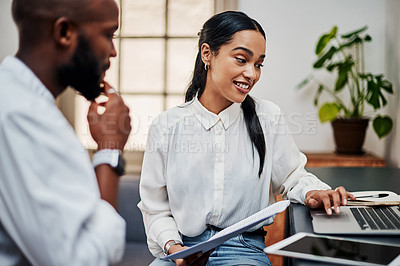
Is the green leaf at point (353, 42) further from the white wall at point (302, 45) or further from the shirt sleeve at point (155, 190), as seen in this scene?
the shirt sleeve at point (155, 190)

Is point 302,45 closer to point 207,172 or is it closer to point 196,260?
point 207,172

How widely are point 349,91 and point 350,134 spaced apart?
398 millimetres

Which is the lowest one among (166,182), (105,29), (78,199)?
(166,182)

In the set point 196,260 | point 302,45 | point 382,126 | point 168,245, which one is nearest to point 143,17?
point 302,45

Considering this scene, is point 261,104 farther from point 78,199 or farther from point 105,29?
point 78,199

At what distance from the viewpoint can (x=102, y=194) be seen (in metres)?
0.85

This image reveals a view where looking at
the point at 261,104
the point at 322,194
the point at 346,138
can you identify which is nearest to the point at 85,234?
the point at 322,194

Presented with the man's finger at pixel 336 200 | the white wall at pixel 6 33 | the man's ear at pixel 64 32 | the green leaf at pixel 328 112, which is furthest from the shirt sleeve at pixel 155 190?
the white wall at pixel 6 33

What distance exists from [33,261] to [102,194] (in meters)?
0.17

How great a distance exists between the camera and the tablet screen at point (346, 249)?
34.7 inches

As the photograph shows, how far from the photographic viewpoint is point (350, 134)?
112 inches

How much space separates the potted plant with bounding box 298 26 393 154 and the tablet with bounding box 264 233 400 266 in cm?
191

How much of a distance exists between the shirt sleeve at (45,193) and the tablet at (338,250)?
1.21 ft

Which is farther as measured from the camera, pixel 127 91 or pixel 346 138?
pixel 127 91
